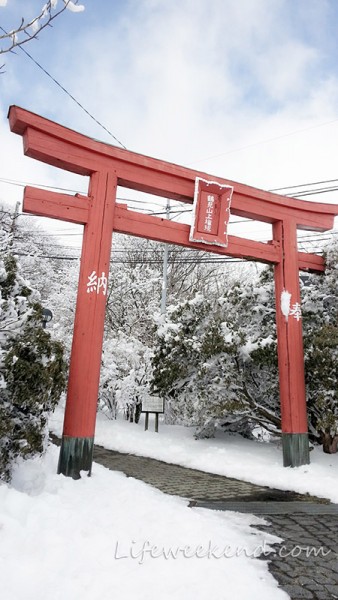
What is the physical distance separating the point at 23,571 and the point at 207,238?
6.53 metres

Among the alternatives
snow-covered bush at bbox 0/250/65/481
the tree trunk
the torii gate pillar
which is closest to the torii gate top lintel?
the torii gate pillar

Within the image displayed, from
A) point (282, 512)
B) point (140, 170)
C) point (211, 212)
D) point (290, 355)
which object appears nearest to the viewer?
point (282, 512)

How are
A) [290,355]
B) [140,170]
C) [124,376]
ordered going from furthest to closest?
[124,376] → [290,355] → [140,170]

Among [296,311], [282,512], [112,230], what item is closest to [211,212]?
[112,230]

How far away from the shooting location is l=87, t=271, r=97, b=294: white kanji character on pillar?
7074mm

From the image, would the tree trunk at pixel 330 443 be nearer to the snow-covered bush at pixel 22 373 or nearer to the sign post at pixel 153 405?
the sign post at pixel 153 405

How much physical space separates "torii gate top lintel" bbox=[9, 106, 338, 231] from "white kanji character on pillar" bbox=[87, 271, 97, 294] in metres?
1.89

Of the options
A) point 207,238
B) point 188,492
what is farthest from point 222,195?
point 188,492

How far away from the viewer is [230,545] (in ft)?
13.1

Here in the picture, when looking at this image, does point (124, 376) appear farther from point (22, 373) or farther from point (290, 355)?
point (22, 373)

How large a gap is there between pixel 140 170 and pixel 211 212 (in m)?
1.66

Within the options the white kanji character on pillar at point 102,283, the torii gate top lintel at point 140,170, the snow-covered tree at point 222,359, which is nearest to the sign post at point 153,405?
the snow-covered tree at point 222,359

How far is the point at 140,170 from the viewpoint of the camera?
7977 millimetres

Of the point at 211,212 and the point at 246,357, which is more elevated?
the point at 211,212
